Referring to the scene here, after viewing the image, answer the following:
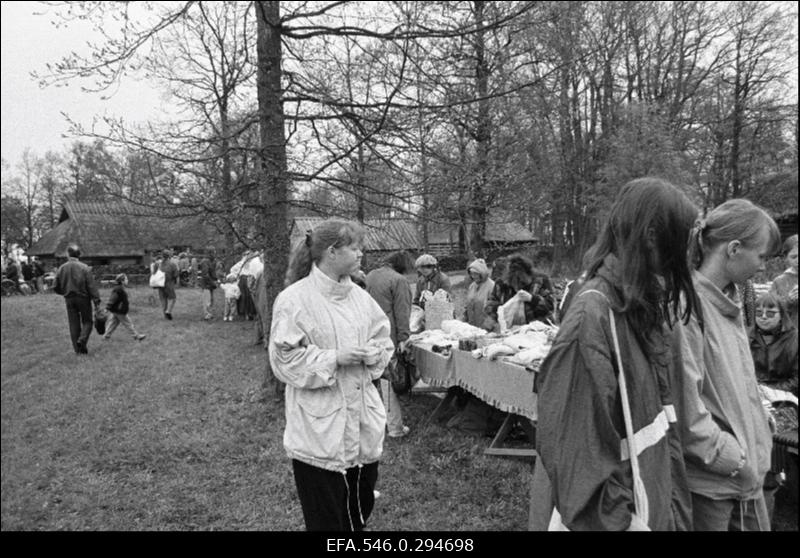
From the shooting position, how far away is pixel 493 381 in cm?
467

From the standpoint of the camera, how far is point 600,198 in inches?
902

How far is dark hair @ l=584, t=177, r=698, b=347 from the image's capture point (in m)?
1.44

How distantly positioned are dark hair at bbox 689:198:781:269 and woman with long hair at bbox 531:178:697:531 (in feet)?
1.74

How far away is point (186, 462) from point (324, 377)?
3.32 m

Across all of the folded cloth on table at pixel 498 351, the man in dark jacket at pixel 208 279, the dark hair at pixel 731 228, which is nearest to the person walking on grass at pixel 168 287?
the man in dark jacket at pixel 208 279

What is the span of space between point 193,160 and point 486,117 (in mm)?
3161

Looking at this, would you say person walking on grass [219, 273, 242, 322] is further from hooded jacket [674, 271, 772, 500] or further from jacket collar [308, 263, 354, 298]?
hooded jacket [674, 271, 772, 500]

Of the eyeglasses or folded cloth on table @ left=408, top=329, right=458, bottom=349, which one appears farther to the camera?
folded cloth on table @ left=408, top=329, right=458, bottom=349

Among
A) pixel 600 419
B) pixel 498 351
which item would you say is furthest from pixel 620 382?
pixel 498 351

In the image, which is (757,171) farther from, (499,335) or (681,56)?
(499,335)

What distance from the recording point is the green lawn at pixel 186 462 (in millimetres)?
3863

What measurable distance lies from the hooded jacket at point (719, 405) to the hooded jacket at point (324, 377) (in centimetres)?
133

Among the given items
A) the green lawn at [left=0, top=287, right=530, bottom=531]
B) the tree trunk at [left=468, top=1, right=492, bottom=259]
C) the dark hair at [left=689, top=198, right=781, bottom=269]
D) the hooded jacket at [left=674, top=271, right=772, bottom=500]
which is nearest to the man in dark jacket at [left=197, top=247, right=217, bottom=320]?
the green lawn at [left=0, top=287, right=530, bottom=531]

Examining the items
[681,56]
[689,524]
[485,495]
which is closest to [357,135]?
[485,495]
